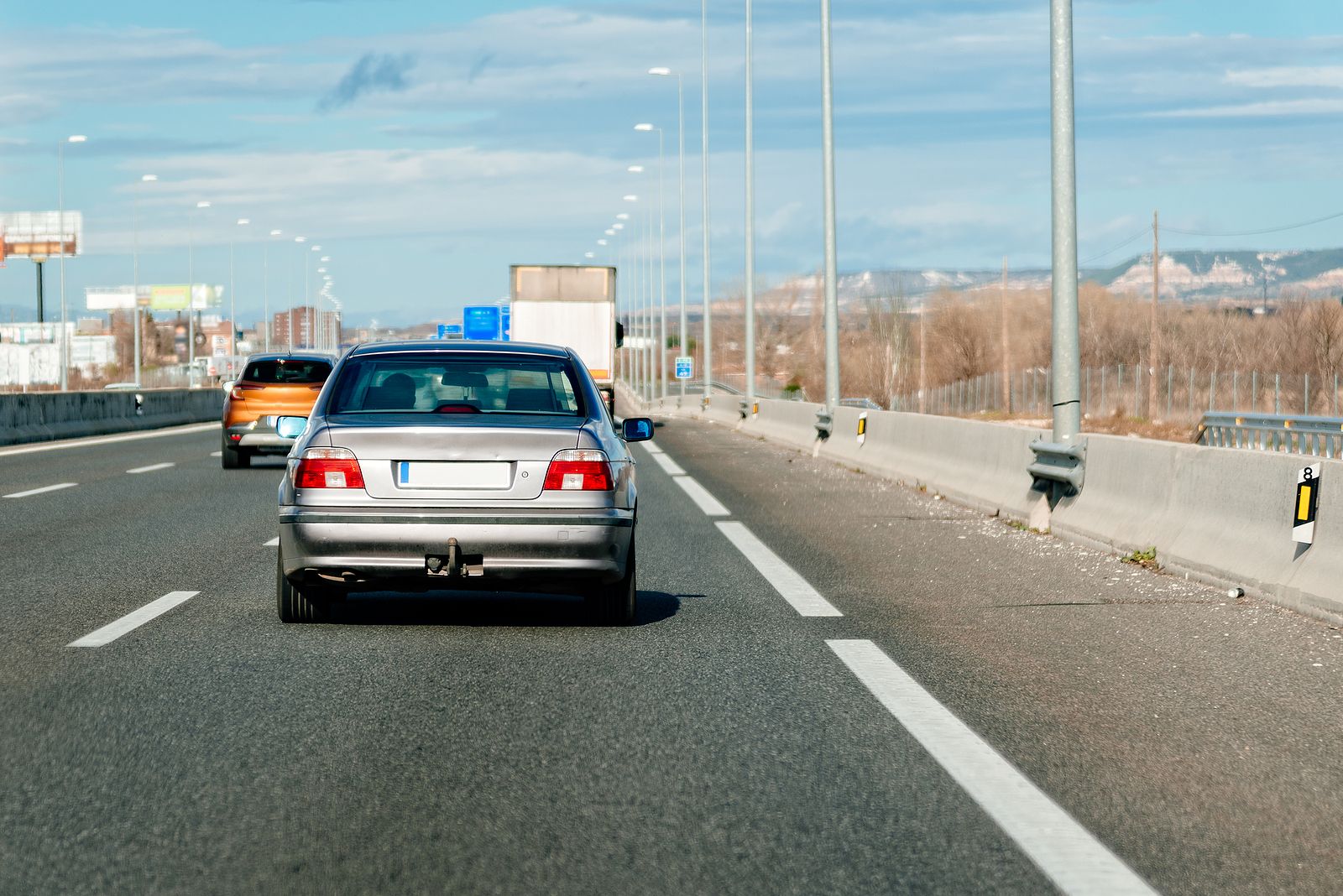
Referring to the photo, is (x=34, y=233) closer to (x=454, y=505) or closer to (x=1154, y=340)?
(x=1154, y=340)

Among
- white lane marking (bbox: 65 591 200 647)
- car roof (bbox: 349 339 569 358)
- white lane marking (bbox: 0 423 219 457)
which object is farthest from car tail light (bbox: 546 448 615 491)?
white lane marking (bbox: 0 423 219 457)

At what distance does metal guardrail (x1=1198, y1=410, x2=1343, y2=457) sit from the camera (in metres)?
31.6

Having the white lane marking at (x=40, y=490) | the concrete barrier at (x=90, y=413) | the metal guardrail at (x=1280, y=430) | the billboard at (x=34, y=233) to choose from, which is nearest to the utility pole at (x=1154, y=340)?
the metal guardrail at (x=1280, y=430)

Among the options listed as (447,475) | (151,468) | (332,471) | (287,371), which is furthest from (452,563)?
(287,371)

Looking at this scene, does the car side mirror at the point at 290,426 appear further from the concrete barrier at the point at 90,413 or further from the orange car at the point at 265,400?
the concrete barrier at the point at 90,413

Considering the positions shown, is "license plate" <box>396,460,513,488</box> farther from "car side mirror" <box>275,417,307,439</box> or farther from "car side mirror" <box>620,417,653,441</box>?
"car side mirror" <box>620,417,653,441</box>

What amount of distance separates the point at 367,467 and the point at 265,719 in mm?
2108

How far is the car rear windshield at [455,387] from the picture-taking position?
9062 mm

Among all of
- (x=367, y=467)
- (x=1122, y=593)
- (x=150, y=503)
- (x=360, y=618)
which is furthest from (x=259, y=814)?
(x=150, y=503)

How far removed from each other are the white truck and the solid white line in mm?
33684

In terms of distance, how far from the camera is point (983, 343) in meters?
108

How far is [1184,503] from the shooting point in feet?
38.1

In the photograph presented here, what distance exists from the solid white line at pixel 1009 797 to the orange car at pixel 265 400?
16606 millimetres

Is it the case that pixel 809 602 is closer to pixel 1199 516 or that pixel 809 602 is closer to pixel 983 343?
pixel 1199 516
